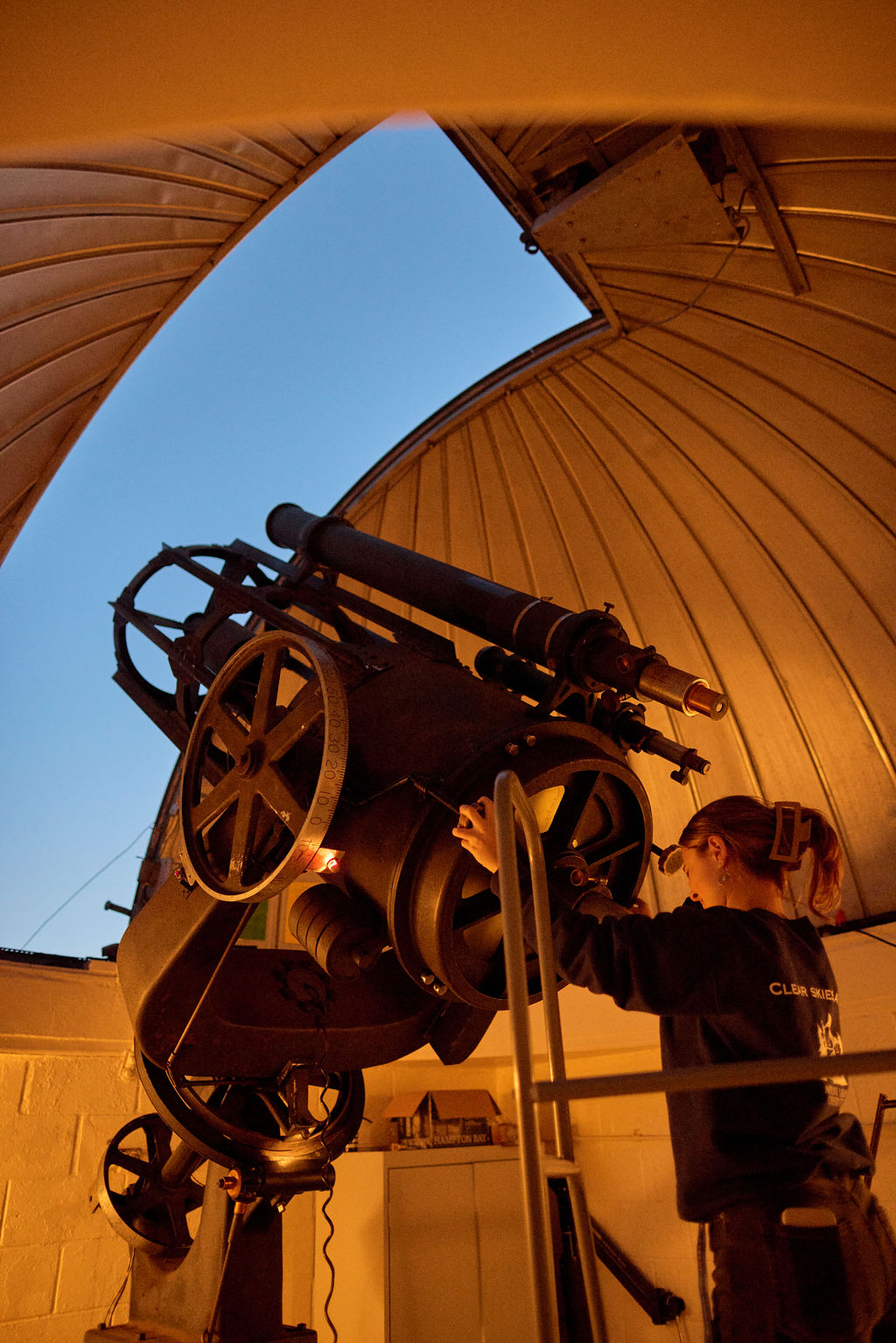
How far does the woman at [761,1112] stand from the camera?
169 cm

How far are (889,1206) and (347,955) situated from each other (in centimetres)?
436

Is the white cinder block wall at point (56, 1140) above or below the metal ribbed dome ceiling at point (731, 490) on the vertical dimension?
below

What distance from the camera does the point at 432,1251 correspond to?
5.69 meters

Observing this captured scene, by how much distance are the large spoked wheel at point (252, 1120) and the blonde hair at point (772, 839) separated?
5.63 feet

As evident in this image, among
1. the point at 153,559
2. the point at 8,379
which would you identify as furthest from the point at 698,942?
the point at 8,379

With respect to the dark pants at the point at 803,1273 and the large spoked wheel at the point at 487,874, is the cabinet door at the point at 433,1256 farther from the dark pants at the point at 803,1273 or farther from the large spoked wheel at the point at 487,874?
the dark pants at the point at 803,1273

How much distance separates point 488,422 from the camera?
6.54 m

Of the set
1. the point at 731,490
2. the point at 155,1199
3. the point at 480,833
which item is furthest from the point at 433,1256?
the point at 731,490

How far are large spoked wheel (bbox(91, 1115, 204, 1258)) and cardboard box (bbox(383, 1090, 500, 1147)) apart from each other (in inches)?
124

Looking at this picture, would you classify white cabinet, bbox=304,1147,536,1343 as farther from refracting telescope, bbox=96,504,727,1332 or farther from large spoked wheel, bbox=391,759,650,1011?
large spoked wheel, bbox=391,759,650,1011

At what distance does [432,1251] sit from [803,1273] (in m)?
4.86

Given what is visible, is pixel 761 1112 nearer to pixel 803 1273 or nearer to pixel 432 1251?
pixel 803 1273

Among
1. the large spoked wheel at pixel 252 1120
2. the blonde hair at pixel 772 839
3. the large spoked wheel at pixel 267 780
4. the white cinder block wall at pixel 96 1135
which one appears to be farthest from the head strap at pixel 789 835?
the white cinder block wall at pixel 96 1135

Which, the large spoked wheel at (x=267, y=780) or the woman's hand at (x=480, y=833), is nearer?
the woman's hand at (x=480, y=833)
